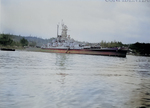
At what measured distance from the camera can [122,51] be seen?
3009 inches

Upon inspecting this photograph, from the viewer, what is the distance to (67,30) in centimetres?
11575

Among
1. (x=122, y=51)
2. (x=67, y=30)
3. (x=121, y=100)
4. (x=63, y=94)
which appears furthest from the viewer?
(x=67, y=30)

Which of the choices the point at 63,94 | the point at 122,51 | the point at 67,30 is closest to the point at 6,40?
the point at 67,30

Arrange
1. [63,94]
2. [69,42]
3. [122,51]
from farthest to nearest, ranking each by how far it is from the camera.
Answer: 1. [69,42]
2. [122,51]
3. [63,94]

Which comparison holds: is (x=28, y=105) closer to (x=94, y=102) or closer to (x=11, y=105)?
(x=11, y=105)

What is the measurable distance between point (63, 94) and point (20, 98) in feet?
6.21

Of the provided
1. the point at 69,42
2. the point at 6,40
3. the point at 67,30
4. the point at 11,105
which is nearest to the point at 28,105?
the point at 11,105

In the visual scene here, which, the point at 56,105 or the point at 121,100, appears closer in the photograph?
the point at 56,105

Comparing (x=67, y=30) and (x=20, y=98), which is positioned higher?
(x=67, y=30)

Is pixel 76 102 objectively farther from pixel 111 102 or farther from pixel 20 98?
pixel 20 98

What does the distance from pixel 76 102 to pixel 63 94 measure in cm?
138

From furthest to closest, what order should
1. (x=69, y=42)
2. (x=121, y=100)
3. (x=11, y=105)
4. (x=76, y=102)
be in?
1. (x=69, y=42)
2. (x=121, y=100)
3. (x=76, y=102)
4. (x=11, y=105)

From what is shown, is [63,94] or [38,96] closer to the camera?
[38,96]

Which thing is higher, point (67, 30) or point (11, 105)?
point (67, 30)
